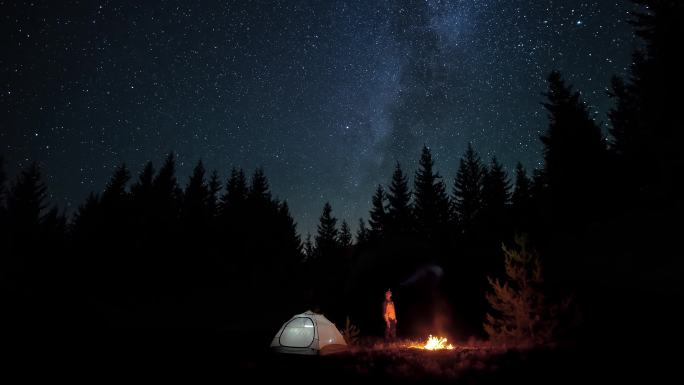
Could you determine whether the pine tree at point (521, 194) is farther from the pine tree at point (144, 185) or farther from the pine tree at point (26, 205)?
the pine tree at point (26, 205)

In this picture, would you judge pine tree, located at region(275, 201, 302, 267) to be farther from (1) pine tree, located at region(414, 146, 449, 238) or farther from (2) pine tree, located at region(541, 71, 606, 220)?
(2) pine tree, located at region(541, 71, 606, 220)

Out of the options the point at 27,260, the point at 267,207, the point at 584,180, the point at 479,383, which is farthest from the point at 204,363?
the point at 27,260

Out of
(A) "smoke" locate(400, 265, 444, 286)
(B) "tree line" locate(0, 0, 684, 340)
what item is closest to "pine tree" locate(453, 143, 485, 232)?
(B) "tree line" locate(0, 0, 684, 340)

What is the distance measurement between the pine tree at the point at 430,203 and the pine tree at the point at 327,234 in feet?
58.1

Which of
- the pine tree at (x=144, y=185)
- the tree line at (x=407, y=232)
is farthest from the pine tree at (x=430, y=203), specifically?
the pine tree at (x=144, y=185)

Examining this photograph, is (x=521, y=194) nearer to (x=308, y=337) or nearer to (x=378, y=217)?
(x=378, y=217)

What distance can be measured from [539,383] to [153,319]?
26968 millimetres

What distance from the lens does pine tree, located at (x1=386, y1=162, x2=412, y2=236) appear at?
130 ft

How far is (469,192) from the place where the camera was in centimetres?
4162

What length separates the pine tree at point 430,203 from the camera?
38250 mm

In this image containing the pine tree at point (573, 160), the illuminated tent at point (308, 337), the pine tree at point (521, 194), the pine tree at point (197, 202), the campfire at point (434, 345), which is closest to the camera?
the illuminated tent at point (308, 337)

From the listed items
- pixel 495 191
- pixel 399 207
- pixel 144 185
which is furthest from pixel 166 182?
pixel 495 191

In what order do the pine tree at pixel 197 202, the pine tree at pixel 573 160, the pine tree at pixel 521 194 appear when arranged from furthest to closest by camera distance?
the pine tree at pixel 197 202
the pine tree at pixel 521 194
the pine tree at pixel 573 160

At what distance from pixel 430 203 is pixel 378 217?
673 centimetres
